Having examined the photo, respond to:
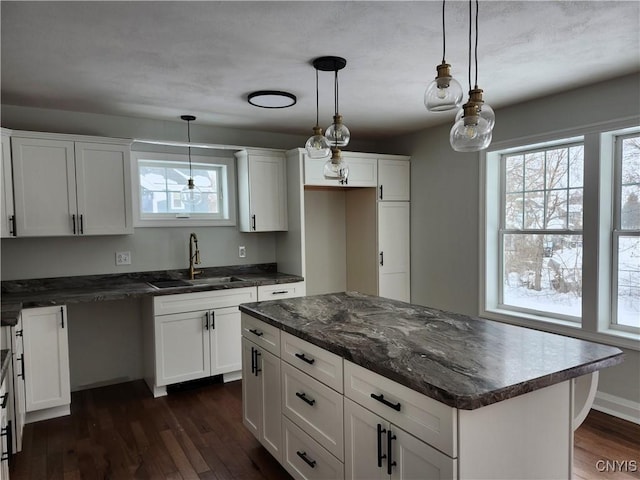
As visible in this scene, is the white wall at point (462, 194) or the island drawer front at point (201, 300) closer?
the white wall at point (462, 194)

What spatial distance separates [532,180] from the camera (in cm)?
373

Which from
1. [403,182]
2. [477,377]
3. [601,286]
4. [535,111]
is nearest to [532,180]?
[535,111]

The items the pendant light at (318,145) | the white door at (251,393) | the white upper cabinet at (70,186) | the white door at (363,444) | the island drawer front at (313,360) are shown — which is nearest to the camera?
the white door at (363,444)

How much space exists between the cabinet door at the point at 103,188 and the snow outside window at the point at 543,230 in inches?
130

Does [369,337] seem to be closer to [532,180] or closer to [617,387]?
[617,387]

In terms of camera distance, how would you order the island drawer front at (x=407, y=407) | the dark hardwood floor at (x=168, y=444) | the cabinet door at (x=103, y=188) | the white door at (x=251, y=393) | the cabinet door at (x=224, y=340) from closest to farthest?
the island drawer front at (x=407, y=407) → the dark hardwood floor at (x=168, y=444) → the white door at (x=251, y=393) → the cabinet door at (x=103, y=188) → the cabinet door at (x=224, y=340)

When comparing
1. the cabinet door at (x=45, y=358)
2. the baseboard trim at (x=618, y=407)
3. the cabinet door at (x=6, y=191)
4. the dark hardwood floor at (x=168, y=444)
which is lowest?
the dark hardwood floor at (x=168, y=444)

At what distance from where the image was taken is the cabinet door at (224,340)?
373cm

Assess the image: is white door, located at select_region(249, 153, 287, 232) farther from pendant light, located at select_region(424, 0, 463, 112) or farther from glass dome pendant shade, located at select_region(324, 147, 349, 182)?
pendant light, located at select_region(424, 0, 463, 112)

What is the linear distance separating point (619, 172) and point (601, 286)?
84 cm

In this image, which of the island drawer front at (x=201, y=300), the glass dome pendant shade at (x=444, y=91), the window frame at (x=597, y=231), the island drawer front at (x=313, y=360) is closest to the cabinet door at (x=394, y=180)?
the window frame at (x=597, y=231)

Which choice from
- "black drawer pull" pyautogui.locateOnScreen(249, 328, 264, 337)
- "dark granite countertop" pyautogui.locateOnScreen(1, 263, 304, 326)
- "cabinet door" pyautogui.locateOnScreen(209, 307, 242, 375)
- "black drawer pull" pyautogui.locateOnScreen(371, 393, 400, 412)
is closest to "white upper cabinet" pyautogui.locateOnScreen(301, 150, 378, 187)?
"dark granite countertop" pyautogui.locateOnScreen(1, 263, 304, 326)

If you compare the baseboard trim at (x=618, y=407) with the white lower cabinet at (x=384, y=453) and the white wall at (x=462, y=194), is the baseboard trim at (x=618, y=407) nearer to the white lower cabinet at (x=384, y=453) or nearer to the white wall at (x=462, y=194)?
the white wall at (x=462, y=194)

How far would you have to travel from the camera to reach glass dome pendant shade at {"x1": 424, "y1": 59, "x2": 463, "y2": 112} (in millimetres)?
1595
